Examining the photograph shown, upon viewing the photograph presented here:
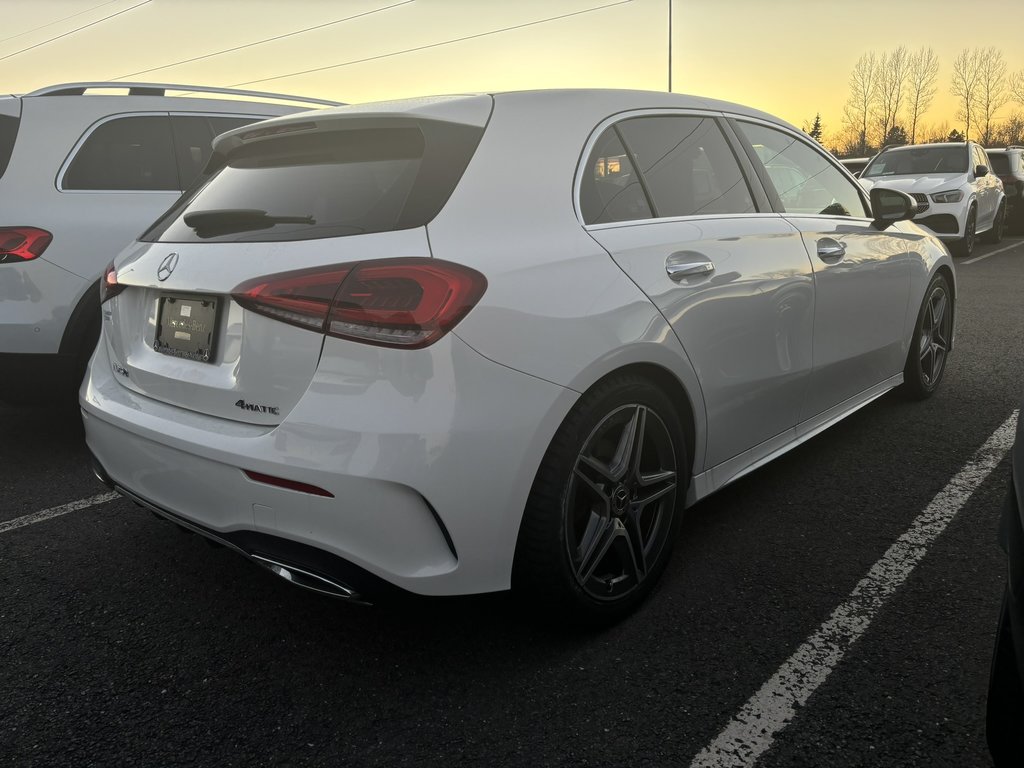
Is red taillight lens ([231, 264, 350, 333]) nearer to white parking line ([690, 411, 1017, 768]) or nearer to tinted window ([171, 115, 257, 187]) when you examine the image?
white parking line ([690, 411, 1017, 768])

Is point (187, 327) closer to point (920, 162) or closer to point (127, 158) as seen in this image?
point (127, 158)

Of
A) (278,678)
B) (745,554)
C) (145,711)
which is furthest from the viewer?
(745,554)

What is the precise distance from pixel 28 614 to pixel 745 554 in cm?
247

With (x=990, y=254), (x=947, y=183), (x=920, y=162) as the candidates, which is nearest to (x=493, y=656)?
(x=947, y=183)

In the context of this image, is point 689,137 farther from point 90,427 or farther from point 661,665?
point 90,427

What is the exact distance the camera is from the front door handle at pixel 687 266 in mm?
2695

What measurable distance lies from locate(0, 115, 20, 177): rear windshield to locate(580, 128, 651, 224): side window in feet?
10.3

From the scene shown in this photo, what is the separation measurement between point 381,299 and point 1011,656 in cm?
151

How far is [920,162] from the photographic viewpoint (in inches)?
559

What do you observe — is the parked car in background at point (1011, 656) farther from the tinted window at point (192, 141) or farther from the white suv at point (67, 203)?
the tinted window at point (192, 141)

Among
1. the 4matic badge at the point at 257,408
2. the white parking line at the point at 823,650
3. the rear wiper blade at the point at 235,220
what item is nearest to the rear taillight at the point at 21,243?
the rear wiper blade at the point at 235,220

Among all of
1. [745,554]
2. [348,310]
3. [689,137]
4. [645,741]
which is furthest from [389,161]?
[745,554]

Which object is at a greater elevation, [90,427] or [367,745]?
[90,427]

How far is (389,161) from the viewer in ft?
7.91
